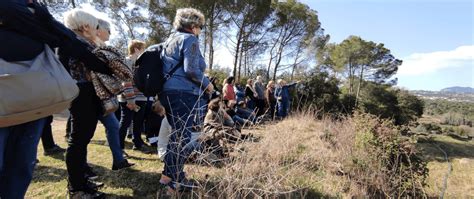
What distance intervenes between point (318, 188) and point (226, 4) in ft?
53.7

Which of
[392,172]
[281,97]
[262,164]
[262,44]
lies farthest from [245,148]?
[262,44]

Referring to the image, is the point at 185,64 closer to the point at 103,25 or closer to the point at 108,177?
the point at 103,25

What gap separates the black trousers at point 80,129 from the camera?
2201mm

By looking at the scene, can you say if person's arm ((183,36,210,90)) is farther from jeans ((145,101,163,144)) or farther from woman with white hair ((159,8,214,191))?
jeans ((145,101,163,144))

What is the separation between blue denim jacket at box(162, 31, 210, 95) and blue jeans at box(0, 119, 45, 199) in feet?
3.23

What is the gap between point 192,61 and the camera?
7.75ft

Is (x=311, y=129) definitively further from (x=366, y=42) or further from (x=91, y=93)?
(x=366, y=42)

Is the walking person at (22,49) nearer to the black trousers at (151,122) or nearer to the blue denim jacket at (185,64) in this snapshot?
the blue denim jacket at (185,64)

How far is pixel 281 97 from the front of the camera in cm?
1033

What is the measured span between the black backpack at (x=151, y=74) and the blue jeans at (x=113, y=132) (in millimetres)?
438

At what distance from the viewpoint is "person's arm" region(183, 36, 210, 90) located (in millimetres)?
2348

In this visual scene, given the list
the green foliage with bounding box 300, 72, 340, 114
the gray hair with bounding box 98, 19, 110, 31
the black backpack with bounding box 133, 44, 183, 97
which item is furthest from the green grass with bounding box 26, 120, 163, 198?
the green foliage with bounding box 300, 72, 340, 114

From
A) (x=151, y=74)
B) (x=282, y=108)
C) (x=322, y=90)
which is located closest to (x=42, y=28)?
(x=151, y=74)

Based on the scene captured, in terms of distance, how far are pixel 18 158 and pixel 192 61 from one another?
124 cm
